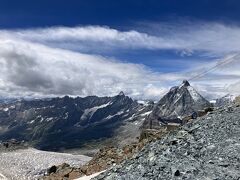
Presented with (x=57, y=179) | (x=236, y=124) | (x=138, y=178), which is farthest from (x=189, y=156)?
(x=57, y=179)

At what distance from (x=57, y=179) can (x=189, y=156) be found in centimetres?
5525

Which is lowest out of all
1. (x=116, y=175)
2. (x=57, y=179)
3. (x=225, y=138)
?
(x=57, y=179)

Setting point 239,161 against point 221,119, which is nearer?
point 239,161

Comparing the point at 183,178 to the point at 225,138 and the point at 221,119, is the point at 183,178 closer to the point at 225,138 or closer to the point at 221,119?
the point at 225,138

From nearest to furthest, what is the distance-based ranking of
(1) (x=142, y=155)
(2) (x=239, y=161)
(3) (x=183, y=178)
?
(3) (x=183, y=178) → (2) (x=239, y=161) → (1) (x=142, y=155)

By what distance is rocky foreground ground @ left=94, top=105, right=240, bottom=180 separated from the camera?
30.6m

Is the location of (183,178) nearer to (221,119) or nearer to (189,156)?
(189,156)

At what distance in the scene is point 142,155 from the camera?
36.6m

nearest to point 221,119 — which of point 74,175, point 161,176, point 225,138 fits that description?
point 225,138

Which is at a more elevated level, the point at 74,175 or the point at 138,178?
the point at 138,178

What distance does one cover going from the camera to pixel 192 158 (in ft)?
107

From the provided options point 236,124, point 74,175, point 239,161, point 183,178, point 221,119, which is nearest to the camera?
point 183,178

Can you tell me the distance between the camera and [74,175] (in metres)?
77.2

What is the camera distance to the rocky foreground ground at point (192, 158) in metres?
30.6
